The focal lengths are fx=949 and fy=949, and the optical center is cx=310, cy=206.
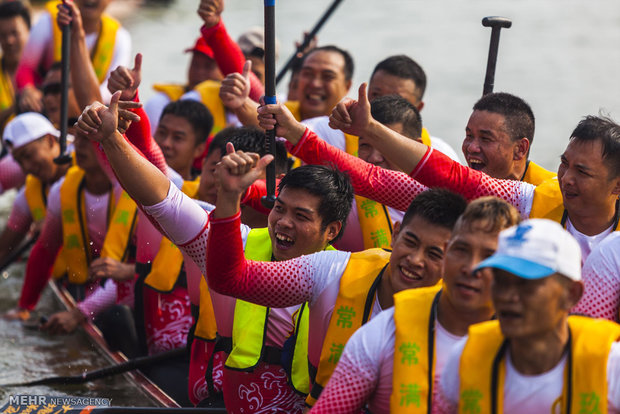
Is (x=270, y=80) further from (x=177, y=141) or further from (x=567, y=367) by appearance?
(x=177, y=141)

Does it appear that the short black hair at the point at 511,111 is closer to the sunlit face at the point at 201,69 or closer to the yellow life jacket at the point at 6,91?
the sunlit face at the point at 201,69

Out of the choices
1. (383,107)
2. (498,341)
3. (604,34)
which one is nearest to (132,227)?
(383,107)

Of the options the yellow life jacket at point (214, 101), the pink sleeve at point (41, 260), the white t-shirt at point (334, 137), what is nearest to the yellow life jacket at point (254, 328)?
the white t-shirt at point (334, 137)

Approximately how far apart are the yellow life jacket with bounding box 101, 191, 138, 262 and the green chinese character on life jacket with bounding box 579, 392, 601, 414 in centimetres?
236

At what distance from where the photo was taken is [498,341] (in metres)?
1.75

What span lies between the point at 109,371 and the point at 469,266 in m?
2.12

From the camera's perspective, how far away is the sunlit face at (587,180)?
8.10 ft

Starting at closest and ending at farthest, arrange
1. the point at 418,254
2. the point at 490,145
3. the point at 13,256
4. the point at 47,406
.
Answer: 1. the point at 418,254
2. the point at 47,406
3. the point at 490,145
4. the point at 13,256

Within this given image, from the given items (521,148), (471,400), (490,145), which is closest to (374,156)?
(490,145)

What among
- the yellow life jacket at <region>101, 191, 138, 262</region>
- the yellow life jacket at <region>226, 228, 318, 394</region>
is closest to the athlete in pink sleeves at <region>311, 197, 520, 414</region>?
the yellow life jacket at <region>226, 228, 318, 394</region>

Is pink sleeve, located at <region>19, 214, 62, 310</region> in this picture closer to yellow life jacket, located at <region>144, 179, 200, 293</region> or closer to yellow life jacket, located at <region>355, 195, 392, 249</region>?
yellow life jacket, located at <region>144, 179, 200, 293</region>

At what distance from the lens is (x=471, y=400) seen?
174cm

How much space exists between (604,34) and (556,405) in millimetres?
15383

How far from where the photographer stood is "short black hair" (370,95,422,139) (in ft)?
10.3
